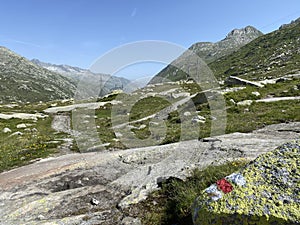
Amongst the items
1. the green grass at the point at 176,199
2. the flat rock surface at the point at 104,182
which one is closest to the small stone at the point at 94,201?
the flat rock surface at the point at 104,182

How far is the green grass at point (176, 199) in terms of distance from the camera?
684cm

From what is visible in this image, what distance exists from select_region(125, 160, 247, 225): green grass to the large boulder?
1539 mm

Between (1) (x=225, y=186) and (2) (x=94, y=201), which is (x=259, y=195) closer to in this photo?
(1) (x=225, y=186)

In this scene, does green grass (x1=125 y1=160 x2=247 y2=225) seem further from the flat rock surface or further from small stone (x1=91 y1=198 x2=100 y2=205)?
small stone (x1=91 y1=198 x2=100 y2=205)

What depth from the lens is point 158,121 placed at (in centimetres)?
3303

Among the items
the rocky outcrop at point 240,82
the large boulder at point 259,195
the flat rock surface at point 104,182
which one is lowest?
the flat rock surface at point 104,182

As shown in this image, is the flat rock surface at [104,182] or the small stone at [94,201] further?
the small stone at [94,201]

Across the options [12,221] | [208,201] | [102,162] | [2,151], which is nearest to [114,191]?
[12,221]

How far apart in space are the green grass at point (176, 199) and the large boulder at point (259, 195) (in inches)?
60.6

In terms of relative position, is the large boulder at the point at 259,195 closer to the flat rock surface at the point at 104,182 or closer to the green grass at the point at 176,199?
the green grass at the point at 176,199

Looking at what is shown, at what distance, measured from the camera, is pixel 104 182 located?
11.0 meters

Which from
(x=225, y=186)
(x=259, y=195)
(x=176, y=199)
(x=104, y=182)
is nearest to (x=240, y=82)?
(x=104, y=182)

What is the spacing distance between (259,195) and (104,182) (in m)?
7.49

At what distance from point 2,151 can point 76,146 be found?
21.9 ft
